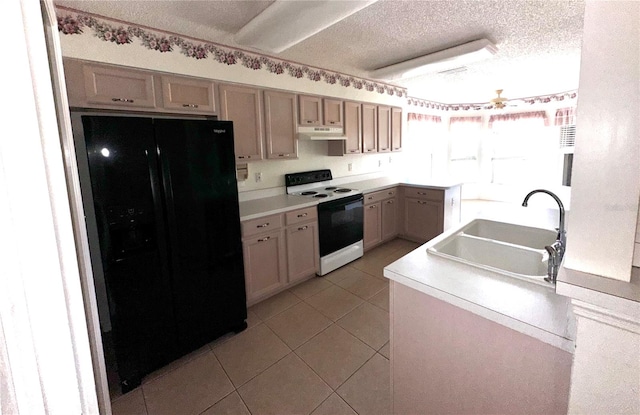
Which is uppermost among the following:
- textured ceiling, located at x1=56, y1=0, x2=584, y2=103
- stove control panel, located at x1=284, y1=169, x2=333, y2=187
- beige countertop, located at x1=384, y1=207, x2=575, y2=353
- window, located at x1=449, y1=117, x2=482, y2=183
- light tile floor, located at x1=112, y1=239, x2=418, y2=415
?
textured ceiling, located at x1=56, y1=0, x2=584, y2=103

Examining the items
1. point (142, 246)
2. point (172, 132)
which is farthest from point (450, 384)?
point (172, 132)

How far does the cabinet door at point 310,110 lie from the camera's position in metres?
3.31

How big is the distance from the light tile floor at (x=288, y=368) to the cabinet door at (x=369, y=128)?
2.25m

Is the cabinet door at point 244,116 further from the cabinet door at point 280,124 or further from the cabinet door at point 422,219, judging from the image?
the cabinet door at point 422,219

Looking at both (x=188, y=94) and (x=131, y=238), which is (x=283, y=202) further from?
(x=131, y=238)

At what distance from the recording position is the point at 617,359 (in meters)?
0.67

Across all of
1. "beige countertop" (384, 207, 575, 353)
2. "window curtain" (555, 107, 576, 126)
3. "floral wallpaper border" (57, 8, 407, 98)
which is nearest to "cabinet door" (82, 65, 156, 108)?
"floral wallpaper border" (57, 8, 407, 98)

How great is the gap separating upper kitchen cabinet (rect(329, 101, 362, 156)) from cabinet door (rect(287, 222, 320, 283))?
125 cm

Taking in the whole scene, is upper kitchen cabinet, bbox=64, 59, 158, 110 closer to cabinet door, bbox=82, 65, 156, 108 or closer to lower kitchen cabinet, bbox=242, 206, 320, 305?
cabinet door, bbox=82, 65, 156, 108

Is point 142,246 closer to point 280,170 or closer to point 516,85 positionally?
point 280,170

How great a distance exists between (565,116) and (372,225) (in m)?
4.72

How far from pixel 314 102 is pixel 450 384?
3080 millimetres

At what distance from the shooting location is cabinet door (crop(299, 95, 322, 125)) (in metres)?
3.31

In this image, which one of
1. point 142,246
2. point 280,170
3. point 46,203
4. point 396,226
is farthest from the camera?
point 396,226
